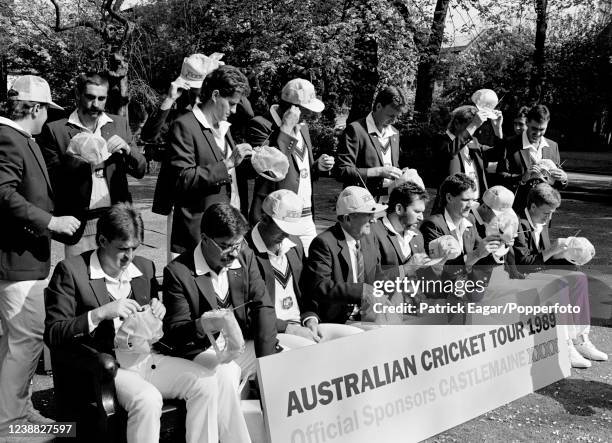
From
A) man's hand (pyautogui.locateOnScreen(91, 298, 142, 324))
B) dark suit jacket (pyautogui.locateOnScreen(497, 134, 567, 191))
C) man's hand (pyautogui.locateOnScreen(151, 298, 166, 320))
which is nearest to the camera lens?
man's hand (pyautogui.locateOnScreen(91, 298, 142, 324))

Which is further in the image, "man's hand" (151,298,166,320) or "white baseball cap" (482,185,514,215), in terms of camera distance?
"white baseball cap" (482,185,514,215)

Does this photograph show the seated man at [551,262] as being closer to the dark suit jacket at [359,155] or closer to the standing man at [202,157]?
the dark suit jacket at [359,155]

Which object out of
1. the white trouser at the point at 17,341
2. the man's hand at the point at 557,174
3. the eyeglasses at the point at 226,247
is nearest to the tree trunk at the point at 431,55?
the man's hand at the point at 557,174

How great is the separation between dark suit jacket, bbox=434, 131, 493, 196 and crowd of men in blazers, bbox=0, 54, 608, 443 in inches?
0.5

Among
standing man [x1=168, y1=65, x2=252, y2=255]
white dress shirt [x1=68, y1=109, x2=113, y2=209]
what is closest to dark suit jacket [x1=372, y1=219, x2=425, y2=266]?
standing man [x1=168, y1=65, x2=252, y2=255]

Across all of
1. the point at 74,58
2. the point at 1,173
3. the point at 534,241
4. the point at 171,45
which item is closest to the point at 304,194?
the point at 534,241

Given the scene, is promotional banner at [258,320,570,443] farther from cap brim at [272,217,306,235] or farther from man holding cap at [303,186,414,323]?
cap brim at [272,217,306,235]

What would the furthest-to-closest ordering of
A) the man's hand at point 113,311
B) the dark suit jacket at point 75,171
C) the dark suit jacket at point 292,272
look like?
the dark suit jacket at point 75,171 → the dark suit jacket at point 292,272 → the man's hand at point 113,311

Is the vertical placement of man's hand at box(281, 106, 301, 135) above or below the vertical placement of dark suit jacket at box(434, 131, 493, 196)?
above

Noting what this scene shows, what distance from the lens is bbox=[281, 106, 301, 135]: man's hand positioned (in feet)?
17.2

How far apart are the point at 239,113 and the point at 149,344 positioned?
299cm

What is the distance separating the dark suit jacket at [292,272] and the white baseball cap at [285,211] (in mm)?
234

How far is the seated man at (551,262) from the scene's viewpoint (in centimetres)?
534

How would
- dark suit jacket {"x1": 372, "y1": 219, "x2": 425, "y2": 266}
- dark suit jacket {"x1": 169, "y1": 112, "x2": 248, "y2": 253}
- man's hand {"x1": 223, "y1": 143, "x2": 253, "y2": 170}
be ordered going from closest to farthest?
dark suit jacket {"x1": 169, "y1": 112, "x2": 248, "y2": 253}
man's hand {"x1": 223, "y1": 143, "x2": 253, "y2": 170}
dark suit jacket {"x1": 372, "y1": 219, "x2": 425, "y2": 266}
